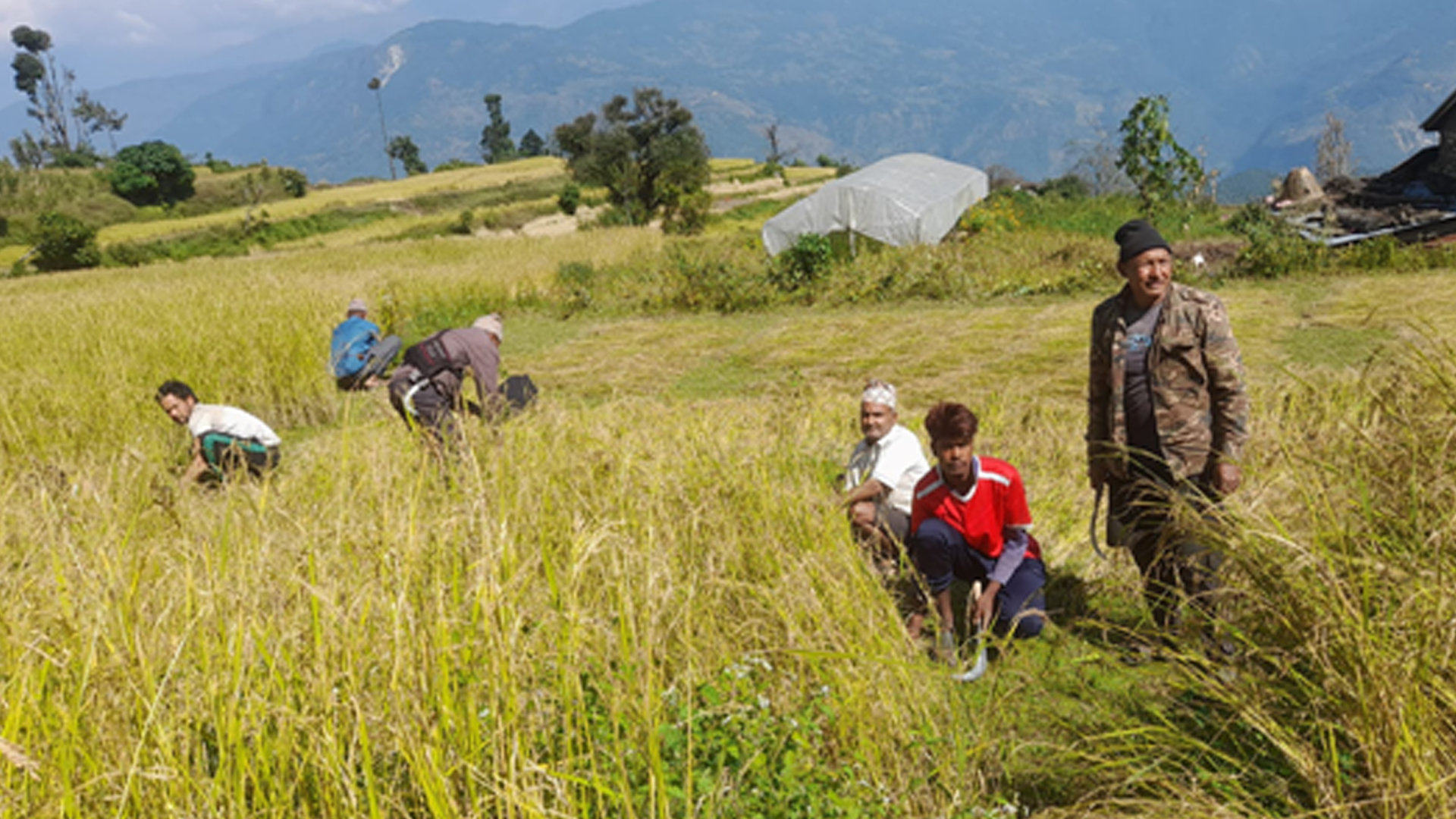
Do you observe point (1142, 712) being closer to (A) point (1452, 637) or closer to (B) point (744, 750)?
(A) point (1452, 637)

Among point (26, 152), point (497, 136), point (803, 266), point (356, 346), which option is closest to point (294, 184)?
point (26, 152)

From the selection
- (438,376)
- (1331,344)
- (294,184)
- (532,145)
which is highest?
(532,145)

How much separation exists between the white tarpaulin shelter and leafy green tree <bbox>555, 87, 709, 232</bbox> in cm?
1290

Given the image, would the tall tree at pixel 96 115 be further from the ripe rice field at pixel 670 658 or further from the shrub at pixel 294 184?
the ripe rice field at pixel 670 658

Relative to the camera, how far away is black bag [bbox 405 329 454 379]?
5.23 metres

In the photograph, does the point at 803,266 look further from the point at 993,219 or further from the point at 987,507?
the point at 987,507

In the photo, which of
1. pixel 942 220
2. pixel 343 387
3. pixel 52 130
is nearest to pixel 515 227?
pixel 942 220

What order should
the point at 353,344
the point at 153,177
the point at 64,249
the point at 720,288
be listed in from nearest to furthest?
the point at 353,344 → the point at 720,288 → the point at 64,249 → the point at 153,177

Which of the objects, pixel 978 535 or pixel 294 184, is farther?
pixel 294 184

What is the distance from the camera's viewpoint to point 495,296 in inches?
611

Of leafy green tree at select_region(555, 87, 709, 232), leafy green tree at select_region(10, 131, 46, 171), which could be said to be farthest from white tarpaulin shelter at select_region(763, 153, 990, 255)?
leafy green tree at select_region(10, 131, 46, 171)

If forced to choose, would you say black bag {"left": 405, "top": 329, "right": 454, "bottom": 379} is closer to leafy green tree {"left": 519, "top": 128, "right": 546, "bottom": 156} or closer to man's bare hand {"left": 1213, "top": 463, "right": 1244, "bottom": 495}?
man's bare hand {"left": 1213, "top": 463, "right": 1244, "bottom": 495}

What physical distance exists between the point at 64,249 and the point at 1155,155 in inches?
1501

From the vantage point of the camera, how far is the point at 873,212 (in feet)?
61.2
